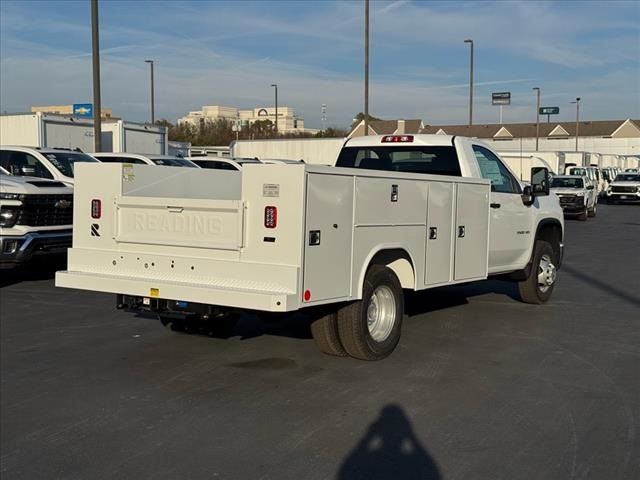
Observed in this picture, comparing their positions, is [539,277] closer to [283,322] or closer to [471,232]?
[471,232]

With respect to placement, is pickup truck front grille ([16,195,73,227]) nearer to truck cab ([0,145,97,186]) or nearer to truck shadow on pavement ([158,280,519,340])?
truck cab ([0,145,97,186])

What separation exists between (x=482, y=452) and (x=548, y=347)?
128 inches

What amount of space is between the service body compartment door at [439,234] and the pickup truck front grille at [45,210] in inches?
244

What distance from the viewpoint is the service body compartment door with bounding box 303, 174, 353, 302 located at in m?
5.78

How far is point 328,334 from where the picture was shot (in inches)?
271

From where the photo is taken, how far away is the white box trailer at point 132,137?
2762cm

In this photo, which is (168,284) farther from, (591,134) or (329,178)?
(591,134)

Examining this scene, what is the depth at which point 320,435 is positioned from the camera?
5.12 metres

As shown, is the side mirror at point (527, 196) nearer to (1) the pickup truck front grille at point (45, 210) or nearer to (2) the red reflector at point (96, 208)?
(2) the red reflector at point (96, 208)

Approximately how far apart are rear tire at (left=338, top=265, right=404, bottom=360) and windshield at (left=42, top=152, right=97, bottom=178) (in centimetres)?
828

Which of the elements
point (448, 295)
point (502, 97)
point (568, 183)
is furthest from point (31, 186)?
Result: point (502, 97)

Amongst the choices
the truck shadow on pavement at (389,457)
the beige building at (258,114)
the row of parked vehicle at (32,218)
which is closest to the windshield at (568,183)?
the row of parked vehicle at (32,218)

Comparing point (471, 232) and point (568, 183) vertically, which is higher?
point (568, 183)

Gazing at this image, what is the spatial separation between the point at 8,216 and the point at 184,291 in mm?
5491
